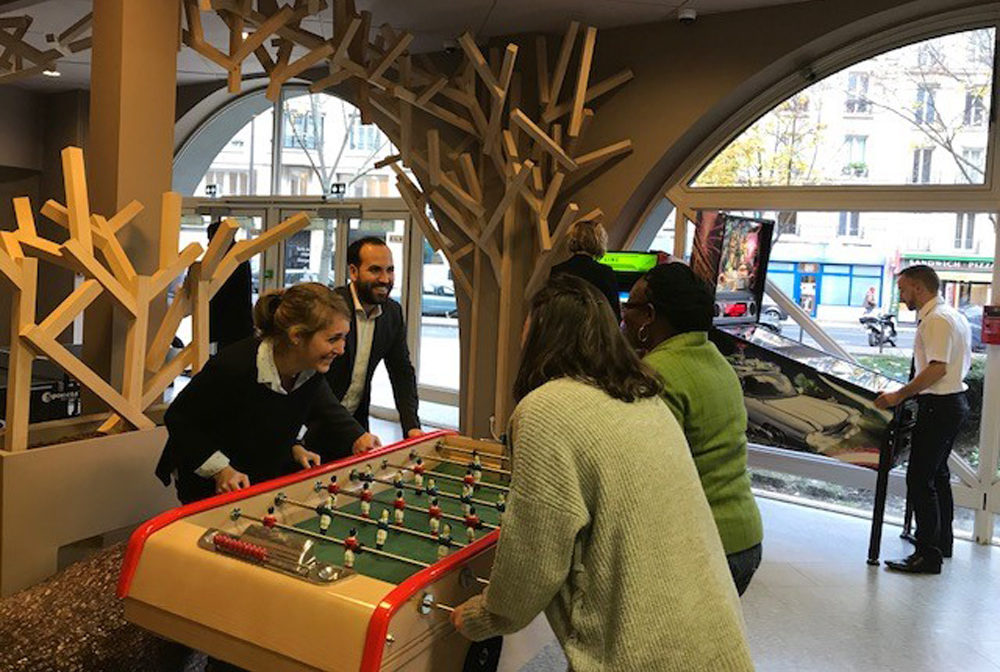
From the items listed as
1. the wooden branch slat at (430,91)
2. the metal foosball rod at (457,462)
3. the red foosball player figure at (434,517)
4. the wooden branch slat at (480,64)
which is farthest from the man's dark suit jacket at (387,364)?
the wooden branch slat at (430,91)

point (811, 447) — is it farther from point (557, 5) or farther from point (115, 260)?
point (115, 260)

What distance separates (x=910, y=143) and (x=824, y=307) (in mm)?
1206

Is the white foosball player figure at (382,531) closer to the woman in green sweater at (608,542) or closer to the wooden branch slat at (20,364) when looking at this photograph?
the woman in green sweater at (608,542)

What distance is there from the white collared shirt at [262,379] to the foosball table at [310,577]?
179 mm

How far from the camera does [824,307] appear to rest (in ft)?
19.8

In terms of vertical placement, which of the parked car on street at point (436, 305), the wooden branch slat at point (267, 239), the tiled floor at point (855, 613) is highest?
the wooden branch slat at point (267, 239)

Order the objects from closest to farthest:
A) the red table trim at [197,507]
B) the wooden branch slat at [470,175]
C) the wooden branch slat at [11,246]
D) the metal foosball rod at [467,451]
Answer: the red table trim at [197,507]
the wooden branch slat at [11,246]
the metal foosball rod at [467,451]
the wooden branch slat at [470,175]

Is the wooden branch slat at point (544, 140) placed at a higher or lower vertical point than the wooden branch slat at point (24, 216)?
higher

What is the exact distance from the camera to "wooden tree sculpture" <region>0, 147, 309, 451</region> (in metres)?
2.93

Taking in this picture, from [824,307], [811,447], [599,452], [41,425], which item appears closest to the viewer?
[599,452]

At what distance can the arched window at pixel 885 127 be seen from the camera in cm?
536

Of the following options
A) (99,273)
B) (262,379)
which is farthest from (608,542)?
(99,273)

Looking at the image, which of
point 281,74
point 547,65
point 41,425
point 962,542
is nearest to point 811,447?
point 962,542

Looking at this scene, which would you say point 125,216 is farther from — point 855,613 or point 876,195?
point 876,195
